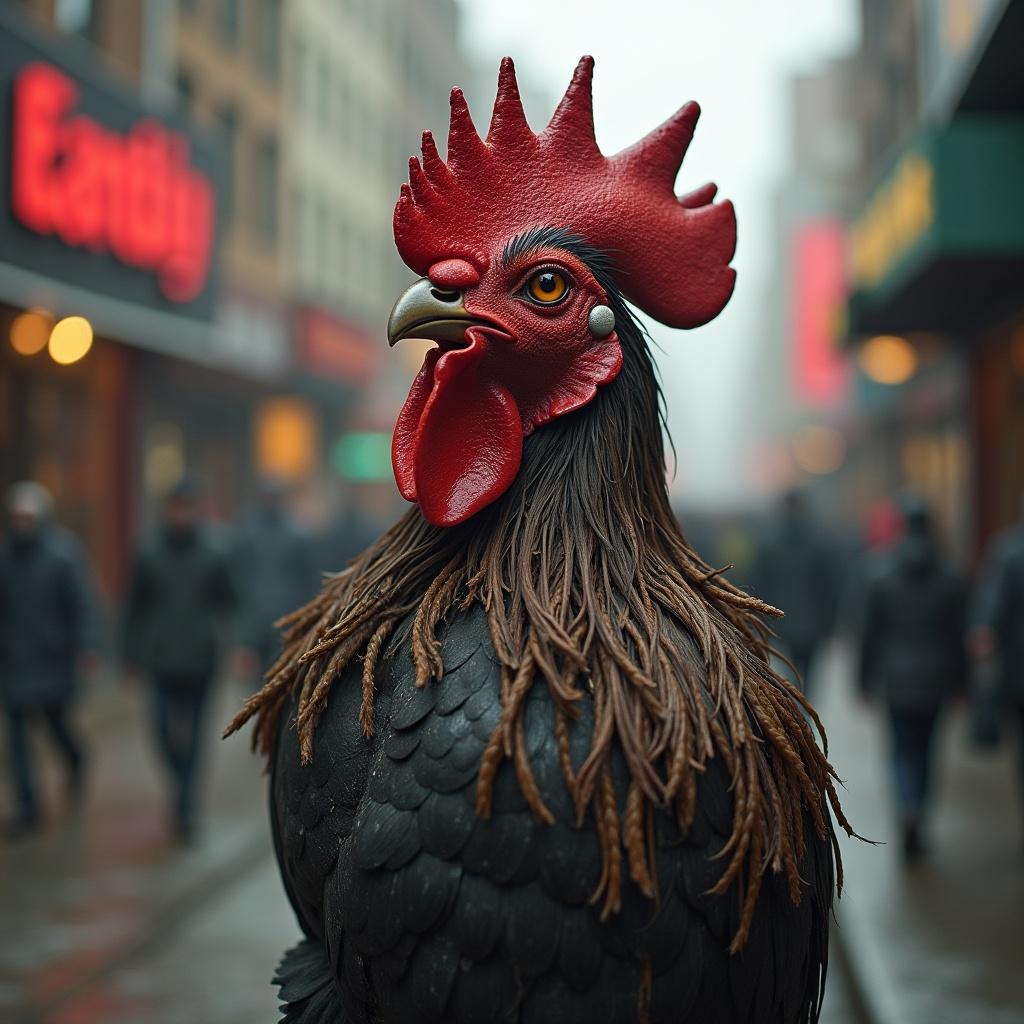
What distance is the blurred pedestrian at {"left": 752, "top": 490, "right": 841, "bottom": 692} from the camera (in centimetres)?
932

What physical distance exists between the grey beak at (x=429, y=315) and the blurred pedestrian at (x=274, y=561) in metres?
8.35

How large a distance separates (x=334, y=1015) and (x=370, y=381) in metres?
23.2

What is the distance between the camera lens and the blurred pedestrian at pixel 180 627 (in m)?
7.45

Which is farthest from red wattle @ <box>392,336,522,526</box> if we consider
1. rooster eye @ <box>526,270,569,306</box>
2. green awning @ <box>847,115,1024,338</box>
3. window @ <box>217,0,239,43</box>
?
window @ <box>217,0,239,43</box>

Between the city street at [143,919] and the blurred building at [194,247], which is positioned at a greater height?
the blurred building at [194,247]

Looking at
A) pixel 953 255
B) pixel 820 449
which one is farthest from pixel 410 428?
pixel 820 449

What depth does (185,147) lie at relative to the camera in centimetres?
1277

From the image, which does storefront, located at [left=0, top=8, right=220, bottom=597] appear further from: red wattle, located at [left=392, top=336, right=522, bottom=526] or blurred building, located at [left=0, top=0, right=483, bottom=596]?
red wattle, located at [left=392, top=336, right=522, bottom=526]

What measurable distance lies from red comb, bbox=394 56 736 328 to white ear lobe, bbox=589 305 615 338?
13cm

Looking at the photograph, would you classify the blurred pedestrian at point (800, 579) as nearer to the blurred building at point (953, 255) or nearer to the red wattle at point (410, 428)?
the blurred building at point (953, 255)

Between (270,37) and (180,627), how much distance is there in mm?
14497

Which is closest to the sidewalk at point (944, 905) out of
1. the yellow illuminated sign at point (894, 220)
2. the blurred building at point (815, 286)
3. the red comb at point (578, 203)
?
the red comb at point (578, 203)

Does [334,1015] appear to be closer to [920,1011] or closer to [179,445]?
[920,1011]

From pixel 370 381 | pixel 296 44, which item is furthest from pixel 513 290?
pixel 370 381
